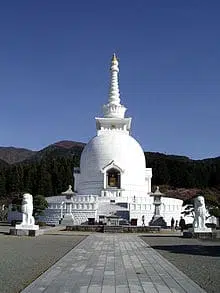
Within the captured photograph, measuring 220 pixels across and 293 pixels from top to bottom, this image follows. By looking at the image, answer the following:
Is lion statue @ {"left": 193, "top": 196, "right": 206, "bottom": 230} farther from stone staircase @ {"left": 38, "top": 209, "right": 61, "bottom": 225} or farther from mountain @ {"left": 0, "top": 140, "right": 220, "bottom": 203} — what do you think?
A: mountain @ {"left": 0, "top": 140, "right": 220, "bottom": 203}

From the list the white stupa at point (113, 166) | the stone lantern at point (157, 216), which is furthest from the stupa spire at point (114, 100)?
the stone lantern at point (157, 216)

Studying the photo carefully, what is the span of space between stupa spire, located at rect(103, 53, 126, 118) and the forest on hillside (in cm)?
2626

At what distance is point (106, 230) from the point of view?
3984 centimetres

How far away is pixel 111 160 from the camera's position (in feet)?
213

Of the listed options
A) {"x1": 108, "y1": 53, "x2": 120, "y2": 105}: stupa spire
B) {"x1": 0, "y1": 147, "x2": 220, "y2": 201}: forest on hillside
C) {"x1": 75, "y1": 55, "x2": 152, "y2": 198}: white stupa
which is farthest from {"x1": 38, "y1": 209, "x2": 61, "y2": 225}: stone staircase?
{"x1": 0, "y1": 147, "x2": 220, "y2": 201}: forest on hillside

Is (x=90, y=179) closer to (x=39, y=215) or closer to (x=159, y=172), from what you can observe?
(x=39, y=215)

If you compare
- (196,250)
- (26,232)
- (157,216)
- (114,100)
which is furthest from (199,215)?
(114,100)

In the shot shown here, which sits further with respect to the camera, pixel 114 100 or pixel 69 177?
pixel 69 177

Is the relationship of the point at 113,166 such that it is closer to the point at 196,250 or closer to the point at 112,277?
the point at 196,250

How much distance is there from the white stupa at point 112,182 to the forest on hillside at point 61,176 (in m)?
26.4

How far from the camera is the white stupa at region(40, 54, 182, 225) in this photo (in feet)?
174

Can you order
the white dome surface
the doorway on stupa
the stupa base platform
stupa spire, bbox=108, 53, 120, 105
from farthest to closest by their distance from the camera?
stupa spire, bbox=108, 53, 120, 105 < the white dome surface < the doorway on stupa < the stupa base platform

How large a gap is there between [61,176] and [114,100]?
29.8 meters

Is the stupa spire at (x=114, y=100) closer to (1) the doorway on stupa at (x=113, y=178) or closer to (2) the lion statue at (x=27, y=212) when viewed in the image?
(1) the doorway on stupa at (x=113, y=178)
